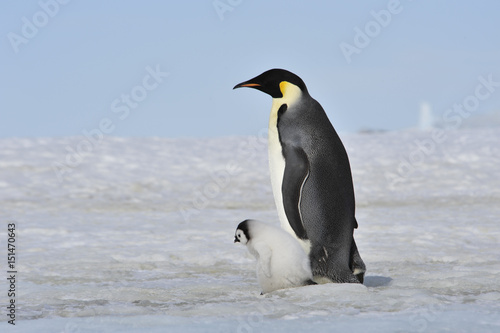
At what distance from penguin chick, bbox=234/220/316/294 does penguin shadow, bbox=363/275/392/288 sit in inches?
20.6

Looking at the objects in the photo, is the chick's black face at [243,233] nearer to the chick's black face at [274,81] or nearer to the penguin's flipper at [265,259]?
the penguin's flipper at [265,259]

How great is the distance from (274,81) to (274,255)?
93 centimetres

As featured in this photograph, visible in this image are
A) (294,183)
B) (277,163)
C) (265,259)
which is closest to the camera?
(265,259)

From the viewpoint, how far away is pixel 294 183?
3.36 meters

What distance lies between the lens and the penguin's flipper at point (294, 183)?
3.36 m

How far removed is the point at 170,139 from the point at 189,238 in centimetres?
799

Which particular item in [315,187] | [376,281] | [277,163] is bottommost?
[376,281]

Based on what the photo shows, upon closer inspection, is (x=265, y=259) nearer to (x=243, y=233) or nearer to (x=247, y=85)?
(x=243, y=233)

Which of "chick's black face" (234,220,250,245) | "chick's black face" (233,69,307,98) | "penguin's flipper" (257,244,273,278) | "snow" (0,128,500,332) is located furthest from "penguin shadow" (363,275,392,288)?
"chick's black face" (233,69,307,98)

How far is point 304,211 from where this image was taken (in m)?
3.38

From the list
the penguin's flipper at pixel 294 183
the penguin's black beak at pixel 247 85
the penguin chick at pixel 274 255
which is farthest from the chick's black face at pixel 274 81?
the penguin chick at pixel 274 255

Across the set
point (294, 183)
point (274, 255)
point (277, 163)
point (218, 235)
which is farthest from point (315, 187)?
point (218, 235)

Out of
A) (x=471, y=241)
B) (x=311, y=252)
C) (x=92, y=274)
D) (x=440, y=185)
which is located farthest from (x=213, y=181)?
(x=311, y=252)

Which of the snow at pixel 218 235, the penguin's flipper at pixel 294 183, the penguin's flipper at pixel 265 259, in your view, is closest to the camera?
the snow at pixel 218 235
